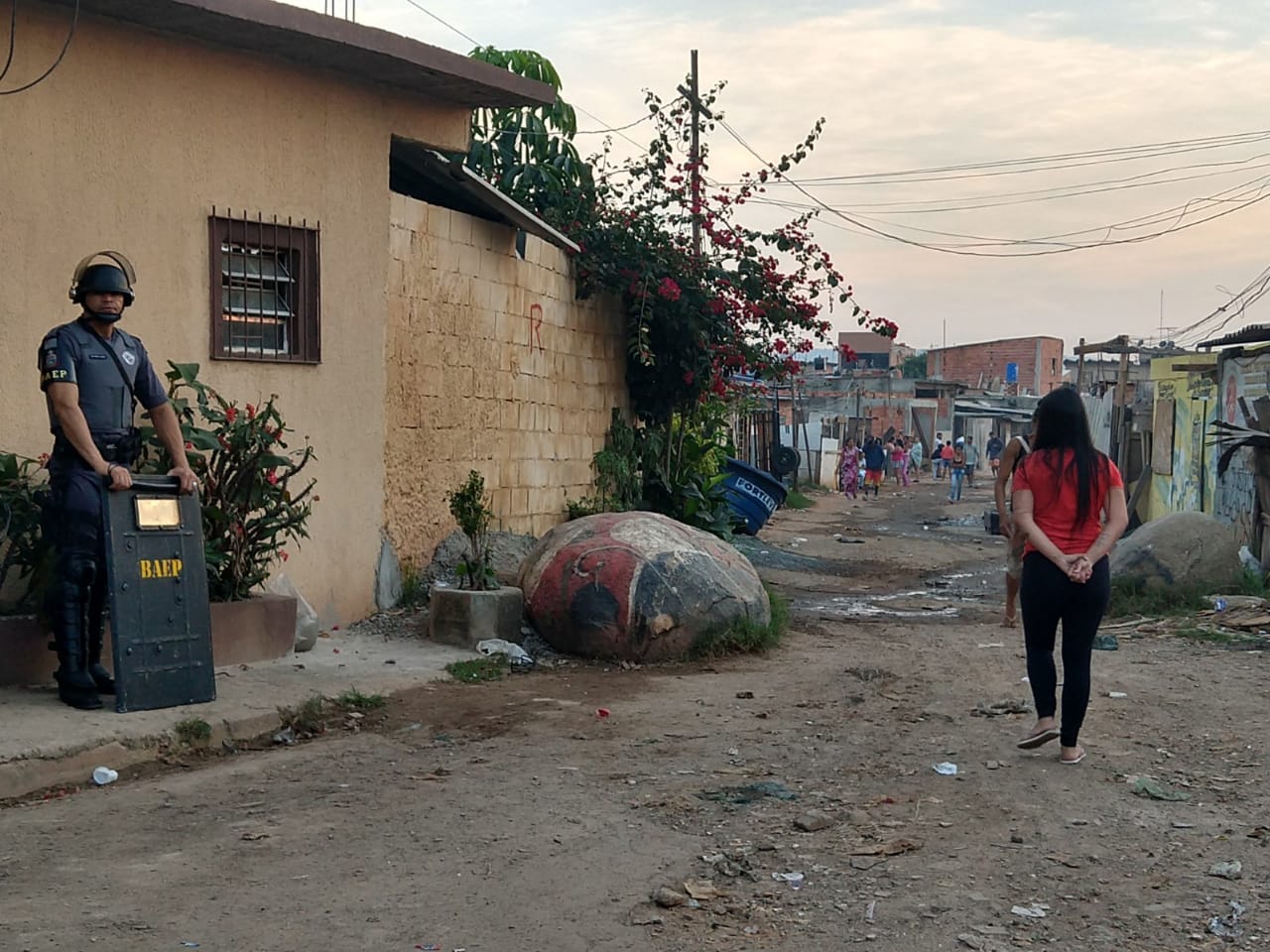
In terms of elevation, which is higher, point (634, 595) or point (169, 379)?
point (169, 379)

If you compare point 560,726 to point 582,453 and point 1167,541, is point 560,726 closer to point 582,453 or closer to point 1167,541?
point 582,453

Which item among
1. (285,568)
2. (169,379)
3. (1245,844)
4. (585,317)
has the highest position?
(585,317)

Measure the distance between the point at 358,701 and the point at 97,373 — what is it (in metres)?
2.11

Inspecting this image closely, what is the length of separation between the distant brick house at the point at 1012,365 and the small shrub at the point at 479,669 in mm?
54540

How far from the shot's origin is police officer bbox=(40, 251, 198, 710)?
610 cm

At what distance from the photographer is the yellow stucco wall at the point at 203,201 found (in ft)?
23.3

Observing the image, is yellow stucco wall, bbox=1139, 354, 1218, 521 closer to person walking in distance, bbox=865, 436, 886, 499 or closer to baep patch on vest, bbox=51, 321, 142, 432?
baep patch on vest, bbox=51, 321, 142, 432

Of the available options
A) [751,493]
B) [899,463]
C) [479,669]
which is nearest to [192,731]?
[479,669]

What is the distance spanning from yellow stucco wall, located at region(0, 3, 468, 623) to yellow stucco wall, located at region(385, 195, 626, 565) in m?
0.34

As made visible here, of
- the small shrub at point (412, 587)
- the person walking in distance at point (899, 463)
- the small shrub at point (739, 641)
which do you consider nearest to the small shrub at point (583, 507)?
the small shrub at point (412, 587)

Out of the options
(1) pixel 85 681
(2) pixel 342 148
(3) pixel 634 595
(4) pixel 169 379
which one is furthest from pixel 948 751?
(2) pixel 342 148

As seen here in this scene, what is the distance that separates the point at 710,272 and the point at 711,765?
25.7 feet

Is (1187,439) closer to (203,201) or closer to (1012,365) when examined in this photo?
(203,201)

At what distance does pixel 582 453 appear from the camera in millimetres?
12555
